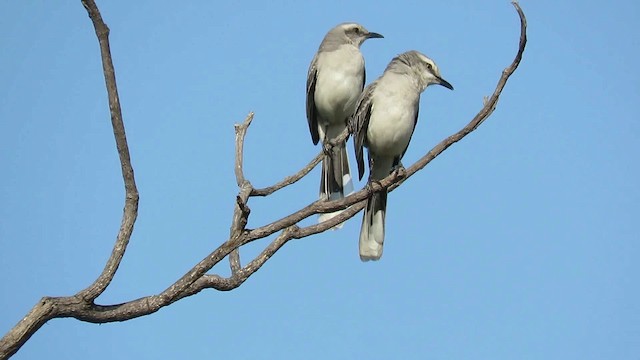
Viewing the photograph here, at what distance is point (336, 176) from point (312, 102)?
1050 mm

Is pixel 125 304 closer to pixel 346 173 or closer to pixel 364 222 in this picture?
pixel 364 222

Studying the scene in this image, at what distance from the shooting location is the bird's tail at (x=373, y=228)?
8.15 metres

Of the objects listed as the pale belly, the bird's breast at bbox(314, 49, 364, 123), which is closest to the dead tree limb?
the pale belly

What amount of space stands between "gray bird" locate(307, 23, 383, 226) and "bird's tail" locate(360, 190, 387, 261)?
1561 mm

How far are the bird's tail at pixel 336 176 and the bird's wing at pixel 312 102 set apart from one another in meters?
0.71

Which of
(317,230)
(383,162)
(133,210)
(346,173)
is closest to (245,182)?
(317,230)

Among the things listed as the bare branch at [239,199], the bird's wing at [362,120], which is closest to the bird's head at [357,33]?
the bird's wing at [362,120]

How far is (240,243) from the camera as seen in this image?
240 inches

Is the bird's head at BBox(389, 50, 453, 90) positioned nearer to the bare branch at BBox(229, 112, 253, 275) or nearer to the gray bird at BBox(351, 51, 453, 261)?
the gray bird at BBox(351, 51, 453, 261)

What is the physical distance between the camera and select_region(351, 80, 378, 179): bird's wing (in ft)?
28.3

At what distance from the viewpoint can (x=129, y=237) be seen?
5766 mm

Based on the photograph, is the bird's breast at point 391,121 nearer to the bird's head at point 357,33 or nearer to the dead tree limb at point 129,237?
the dead tree limb at point 129,237

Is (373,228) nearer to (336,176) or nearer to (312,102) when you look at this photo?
(336,176)

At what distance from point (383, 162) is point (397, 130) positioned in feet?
1.85
